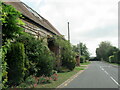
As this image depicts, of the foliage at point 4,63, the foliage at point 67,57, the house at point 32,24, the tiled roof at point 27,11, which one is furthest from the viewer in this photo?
the foliage at point 67,57

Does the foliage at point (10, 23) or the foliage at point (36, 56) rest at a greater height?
the foliage at point (10, 23)

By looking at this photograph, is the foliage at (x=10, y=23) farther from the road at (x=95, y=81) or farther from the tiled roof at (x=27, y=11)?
the tiled roof at (x=27, y=11)

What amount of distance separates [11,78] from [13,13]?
10.9 ft

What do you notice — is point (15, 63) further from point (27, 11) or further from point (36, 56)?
point (27, 11)

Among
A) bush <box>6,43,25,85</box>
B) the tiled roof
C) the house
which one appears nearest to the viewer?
bush <box>6,43,25,85</box>

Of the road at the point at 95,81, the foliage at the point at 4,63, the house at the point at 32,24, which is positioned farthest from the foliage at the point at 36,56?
the foliage at the point at 4,63

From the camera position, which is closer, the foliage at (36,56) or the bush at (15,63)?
the bush at (15,63)

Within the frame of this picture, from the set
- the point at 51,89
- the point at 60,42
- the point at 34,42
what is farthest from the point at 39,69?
the point at 60,42

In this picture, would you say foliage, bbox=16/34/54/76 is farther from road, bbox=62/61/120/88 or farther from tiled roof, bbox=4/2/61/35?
tiled roof, bbox=4/2/61/35

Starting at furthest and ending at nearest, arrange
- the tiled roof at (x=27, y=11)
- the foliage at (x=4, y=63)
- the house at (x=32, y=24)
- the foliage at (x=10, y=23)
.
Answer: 1. the tiled roof at (x=27, y=11)
2. the house at (x=32, y=24)
3. the foliage at (x=10, y=23)
4. the foliage at (x=4, y=63)

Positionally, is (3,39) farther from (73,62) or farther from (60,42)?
(73,62)

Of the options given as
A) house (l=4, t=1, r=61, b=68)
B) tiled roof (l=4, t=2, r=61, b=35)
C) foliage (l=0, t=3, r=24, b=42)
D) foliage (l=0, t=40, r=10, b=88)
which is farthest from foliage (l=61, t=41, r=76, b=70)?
foliage (l=0, t=40, r=10, b=88)

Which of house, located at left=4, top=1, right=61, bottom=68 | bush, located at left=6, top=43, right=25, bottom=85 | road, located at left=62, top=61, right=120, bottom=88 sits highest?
house, located at left=4, top=1, right=61, bottom=68

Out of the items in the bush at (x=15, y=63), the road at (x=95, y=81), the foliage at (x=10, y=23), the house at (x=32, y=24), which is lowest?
the road at (x=95, y=81)
